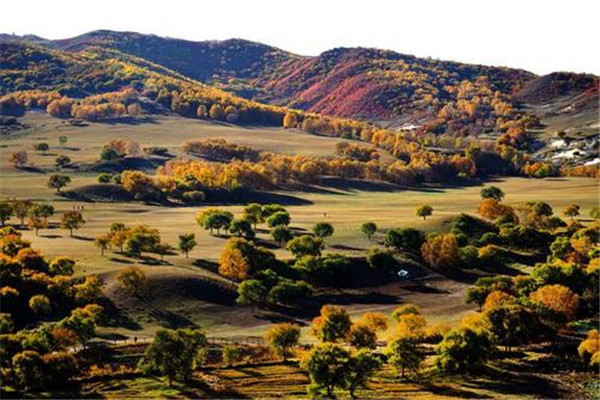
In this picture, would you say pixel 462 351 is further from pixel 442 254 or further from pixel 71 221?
pixel 71 221

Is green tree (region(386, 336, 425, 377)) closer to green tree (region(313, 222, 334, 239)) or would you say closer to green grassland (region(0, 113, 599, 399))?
green grassland (region(0, 113, 599, 399))

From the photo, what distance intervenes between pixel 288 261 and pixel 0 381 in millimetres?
53975

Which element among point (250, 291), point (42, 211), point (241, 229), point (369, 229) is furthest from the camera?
point (42, 211)

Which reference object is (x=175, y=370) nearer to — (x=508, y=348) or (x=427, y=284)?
(x=508, y=348)

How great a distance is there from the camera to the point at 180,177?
19312 cm

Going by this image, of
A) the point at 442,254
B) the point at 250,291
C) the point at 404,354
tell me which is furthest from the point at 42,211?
the point at 404,354

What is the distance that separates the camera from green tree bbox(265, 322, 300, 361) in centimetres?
7612

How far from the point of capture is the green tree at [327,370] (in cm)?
6606

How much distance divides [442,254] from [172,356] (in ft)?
193

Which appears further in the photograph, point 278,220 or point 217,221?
point 278,220

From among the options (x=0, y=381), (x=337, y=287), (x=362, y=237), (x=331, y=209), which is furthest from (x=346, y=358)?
(x=331, y=209)

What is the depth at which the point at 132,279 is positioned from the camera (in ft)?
305

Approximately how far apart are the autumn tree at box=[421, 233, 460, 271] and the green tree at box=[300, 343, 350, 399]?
5126cm

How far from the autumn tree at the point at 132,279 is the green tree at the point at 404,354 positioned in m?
36.9
